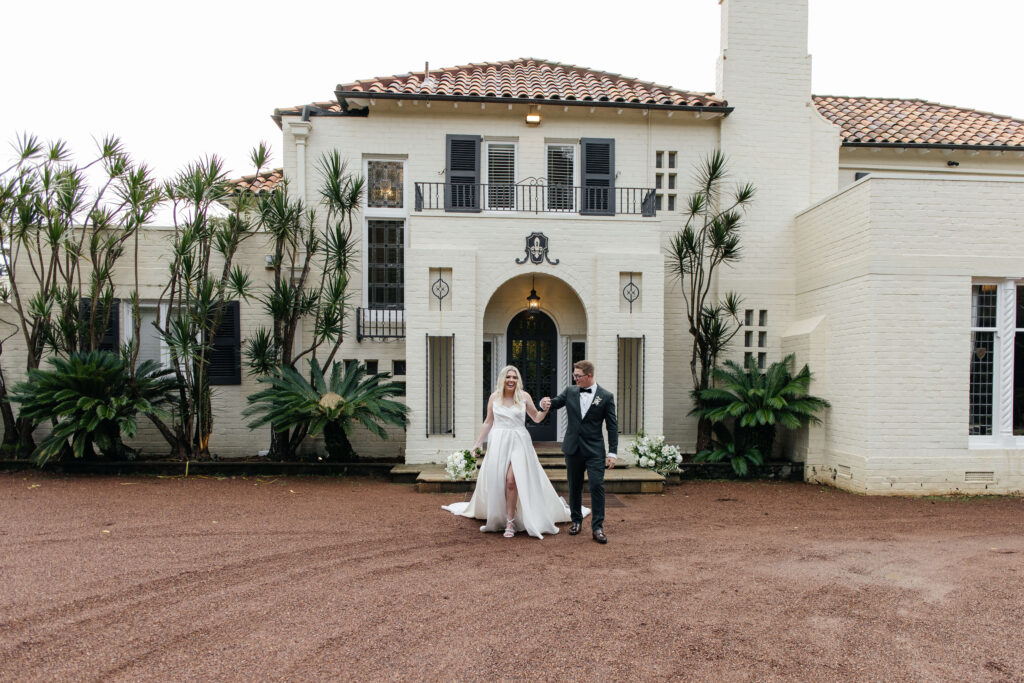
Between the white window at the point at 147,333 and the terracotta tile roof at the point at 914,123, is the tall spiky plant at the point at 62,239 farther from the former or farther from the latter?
the terracotta tile roof at the point at 914,123

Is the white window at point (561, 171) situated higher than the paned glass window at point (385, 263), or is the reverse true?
the white window at point (561, 171)

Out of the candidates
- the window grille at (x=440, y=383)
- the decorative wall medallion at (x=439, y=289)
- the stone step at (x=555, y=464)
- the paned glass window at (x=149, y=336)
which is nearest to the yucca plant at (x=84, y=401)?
the paned glass window at (x=149, y=336)

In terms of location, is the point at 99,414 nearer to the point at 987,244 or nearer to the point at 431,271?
the point at 431,271

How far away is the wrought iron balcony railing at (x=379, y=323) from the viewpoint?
12195mm

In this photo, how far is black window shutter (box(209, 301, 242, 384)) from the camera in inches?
471

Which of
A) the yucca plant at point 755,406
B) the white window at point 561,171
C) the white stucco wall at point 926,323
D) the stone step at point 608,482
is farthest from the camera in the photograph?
the white window at point 561,171

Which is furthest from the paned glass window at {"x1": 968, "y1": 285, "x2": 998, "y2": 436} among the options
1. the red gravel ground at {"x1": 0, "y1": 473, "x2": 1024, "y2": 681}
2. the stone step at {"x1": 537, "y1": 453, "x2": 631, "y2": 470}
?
the stone step at {"x1": 537, "y1": 453, "x2": 631, "y2": 470}

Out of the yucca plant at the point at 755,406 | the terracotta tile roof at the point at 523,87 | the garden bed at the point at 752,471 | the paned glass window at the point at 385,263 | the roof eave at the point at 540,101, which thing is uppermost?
the terracotta tile roof at the point at 523,87

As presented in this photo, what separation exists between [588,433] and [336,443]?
5.89 meters

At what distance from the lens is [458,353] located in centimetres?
1080

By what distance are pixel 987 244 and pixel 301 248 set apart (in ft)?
36.4

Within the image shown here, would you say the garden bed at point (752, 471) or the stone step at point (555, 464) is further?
the garden bed at point (752, 471)

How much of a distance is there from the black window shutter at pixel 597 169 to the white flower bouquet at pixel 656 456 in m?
4.47

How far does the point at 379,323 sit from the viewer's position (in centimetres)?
1232
